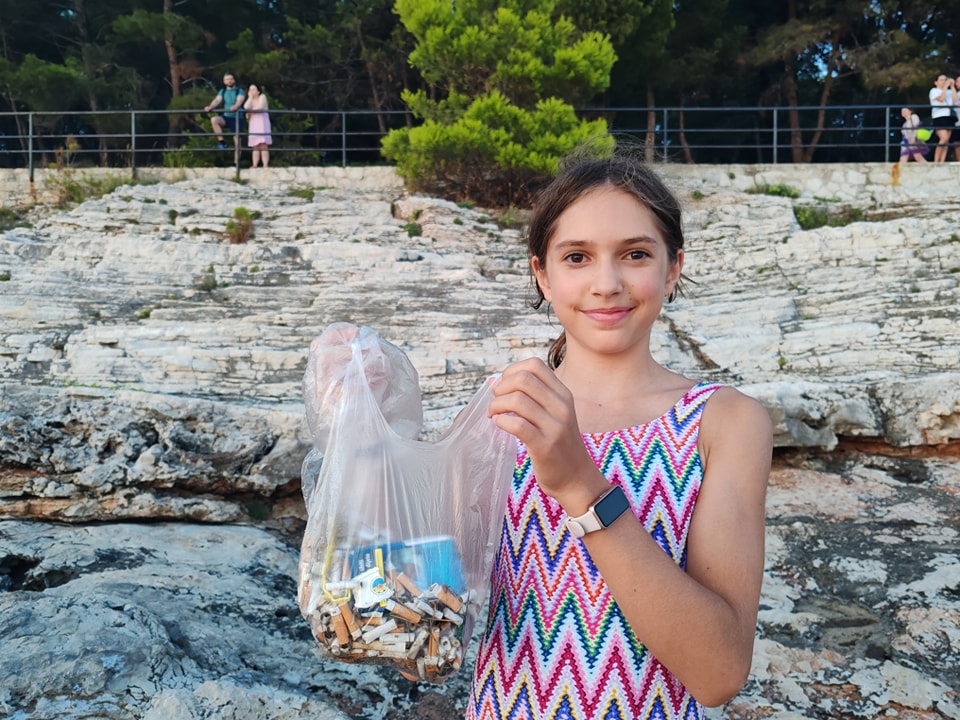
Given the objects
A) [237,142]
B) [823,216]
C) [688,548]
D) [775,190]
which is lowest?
[688,548]

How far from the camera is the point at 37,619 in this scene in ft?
8.16

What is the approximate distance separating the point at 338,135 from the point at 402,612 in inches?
565

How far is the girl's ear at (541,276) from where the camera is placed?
4.87ft

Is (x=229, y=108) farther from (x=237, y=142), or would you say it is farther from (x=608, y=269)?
(x=608, y=269)

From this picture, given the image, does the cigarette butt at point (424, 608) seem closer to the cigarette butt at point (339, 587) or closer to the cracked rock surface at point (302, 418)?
the cigarette butt at point (339, 587)

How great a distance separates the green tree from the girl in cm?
842

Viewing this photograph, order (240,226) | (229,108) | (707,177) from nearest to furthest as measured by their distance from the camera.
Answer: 1. (240,226)
2. (707,177)
3. (229,108)

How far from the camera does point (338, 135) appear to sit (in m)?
14.5

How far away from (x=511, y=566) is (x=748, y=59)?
16.1 metres

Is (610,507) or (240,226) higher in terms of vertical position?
(240,226)

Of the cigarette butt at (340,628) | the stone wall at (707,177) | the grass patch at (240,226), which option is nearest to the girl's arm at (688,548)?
the cigarette butt at (340,628)

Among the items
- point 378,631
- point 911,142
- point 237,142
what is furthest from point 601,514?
point 911,142

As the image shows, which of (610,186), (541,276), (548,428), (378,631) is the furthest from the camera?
(541,276)

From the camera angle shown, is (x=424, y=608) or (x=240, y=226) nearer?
(x=424, y=608)
